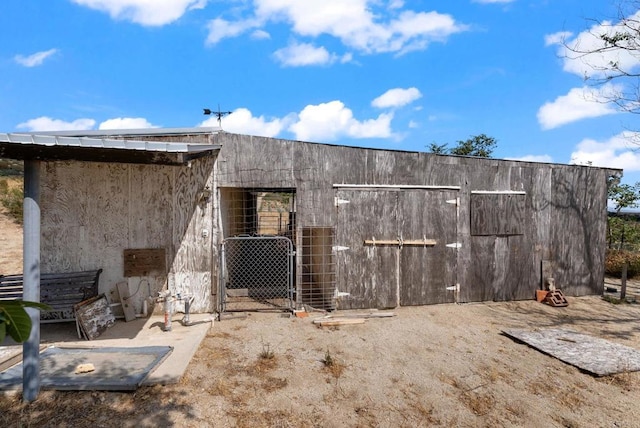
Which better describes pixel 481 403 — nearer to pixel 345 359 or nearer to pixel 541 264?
pixel 345 359

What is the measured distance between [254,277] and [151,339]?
13.0 feet

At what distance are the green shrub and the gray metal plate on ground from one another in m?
14.0

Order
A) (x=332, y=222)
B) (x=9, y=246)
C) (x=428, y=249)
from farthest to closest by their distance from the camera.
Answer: (x=9, y=246)
(x=428, y=249)
(x=332, y=222)

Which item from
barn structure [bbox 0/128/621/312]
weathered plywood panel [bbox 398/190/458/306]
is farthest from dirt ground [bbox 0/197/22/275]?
weathered plywood panel [bbox 398/190/458/306]

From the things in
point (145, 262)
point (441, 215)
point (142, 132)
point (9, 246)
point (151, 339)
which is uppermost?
point (142, 132)

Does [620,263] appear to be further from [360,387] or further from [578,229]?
[360,387]

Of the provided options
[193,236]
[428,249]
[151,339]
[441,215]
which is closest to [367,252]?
[428,249]

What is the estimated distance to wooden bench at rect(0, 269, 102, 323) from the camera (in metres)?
5.85

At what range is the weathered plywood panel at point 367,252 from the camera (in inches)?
282

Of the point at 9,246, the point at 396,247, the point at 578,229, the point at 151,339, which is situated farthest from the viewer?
the point at 9,246

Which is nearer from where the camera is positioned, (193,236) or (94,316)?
(94,316)

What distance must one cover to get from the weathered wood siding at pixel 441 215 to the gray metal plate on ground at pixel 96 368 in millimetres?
3198

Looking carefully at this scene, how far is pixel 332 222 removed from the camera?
7117 millimetres

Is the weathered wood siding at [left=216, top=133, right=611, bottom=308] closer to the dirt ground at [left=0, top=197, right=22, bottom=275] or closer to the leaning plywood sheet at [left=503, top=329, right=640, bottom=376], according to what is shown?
the leaning plywood sheet at [left=503, top=329, right=640, bottom=376]
